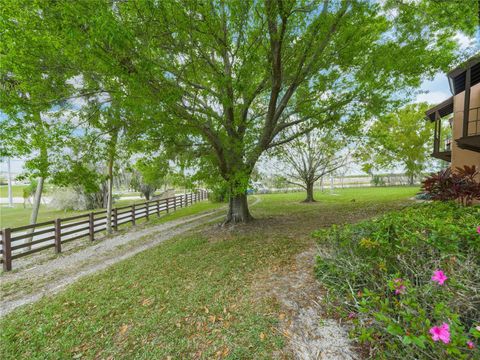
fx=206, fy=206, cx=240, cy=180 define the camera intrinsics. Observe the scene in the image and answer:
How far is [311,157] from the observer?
639 inches

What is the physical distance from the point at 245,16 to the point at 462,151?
1026cm

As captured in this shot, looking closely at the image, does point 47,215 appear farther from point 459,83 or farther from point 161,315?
point 459,83

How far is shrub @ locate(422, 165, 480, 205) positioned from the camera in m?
4.36

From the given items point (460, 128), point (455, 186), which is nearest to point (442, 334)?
point (455, 186)

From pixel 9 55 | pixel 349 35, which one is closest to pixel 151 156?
pixel 9 55

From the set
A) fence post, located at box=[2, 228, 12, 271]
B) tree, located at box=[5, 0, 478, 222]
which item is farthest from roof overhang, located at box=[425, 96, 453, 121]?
fence post, located at box=[2, 228, 12, 271]

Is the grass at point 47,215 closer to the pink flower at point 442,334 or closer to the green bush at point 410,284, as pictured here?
the green bush at point 410,284

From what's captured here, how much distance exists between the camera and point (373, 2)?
16.1 feet

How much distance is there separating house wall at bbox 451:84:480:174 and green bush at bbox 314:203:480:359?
25.5 ft

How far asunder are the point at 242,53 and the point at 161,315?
6.48 meters

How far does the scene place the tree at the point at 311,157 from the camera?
49.4 feet

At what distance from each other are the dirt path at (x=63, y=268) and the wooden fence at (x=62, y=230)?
54 cm

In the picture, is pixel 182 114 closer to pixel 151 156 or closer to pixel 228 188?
pixel 228 188

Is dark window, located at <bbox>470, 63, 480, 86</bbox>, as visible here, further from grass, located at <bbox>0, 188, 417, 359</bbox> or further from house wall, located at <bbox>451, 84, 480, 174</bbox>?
grass, located at <bbox>0, 188, 417, 359</bbox>
